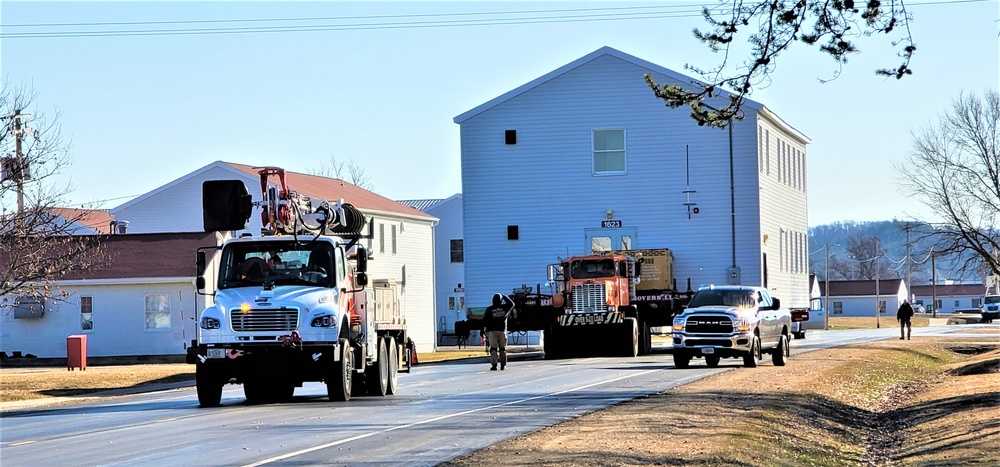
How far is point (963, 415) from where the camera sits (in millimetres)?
20062

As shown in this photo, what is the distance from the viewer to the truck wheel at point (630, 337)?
41.0 metres

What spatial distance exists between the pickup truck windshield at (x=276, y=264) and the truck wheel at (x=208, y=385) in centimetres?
138

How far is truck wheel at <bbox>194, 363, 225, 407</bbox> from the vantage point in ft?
73.9

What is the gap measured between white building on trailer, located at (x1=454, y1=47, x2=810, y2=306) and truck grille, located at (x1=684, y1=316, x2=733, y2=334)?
1572cm

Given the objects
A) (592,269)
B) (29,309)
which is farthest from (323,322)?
(29,309)

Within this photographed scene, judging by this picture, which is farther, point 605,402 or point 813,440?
point 605,402

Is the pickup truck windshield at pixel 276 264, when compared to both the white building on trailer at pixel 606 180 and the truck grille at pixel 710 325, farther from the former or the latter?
the white building on trailer at pixel 606 180

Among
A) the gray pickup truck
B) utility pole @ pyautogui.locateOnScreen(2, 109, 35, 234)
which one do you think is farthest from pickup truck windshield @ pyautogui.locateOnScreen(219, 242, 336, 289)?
the gray pickup truck

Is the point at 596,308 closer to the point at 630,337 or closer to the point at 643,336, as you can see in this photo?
the point at 630,337

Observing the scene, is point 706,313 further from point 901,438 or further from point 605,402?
point 901,438

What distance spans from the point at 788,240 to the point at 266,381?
37656mm

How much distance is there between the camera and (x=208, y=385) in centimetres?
2262

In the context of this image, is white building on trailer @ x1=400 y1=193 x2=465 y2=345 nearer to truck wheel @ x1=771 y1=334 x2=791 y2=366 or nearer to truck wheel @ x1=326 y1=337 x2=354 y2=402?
truck wheel @ x1=771 y1=334 x2=791 y2=366

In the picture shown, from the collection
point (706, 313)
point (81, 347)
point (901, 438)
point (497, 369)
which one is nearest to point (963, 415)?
point (901, 438)
